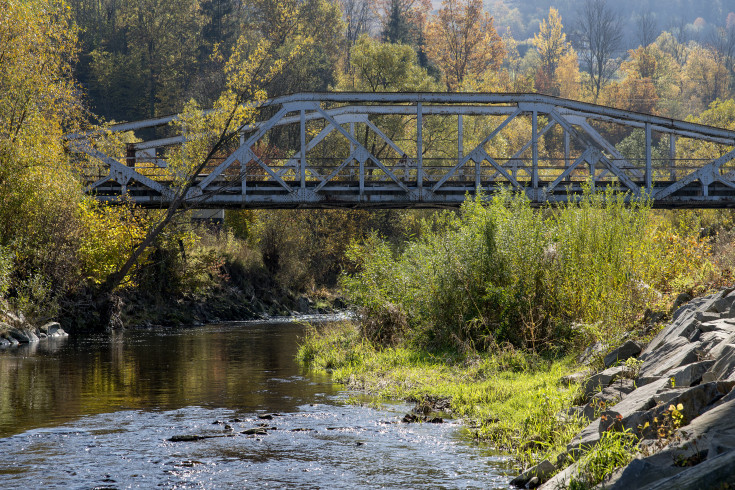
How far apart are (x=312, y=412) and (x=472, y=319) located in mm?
5160

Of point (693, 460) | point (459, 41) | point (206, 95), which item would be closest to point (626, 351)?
point (693, 460)

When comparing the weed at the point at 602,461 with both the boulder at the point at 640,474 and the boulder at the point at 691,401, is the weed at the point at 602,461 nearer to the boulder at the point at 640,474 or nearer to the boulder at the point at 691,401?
the boulder at the point at 691,401

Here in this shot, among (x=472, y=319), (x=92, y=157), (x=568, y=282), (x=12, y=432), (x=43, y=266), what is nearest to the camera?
(x=12, y=432)

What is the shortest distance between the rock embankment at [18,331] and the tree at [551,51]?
2878 inches

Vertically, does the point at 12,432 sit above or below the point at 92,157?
below

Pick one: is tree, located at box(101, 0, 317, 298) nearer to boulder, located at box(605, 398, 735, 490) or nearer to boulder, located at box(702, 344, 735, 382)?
boulder, located at box(702, 344, 735, 382)

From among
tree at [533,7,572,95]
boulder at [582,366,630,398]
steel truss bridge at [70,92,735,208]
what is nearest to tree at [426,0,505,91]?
tree at [533,7,572,95]

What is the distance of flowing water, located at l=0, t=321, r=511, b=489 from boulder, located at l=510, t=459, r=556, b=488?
0.15 metres

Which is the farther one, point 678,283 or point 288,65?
point 288,65

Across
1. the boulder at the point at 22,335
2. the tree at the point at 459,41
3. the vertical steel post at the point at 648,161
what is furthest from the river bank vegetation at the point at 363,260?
the tree at the point at 459,41

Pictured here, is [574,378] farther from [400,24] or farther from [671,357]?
[400,24]

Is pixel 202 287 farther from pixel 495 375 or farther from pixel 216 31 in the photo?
pixel 216 31

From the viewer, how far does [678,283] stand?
46.1 feet

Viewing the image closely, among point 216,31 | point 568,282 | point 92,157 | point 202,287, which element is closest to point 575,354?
point 568,282
